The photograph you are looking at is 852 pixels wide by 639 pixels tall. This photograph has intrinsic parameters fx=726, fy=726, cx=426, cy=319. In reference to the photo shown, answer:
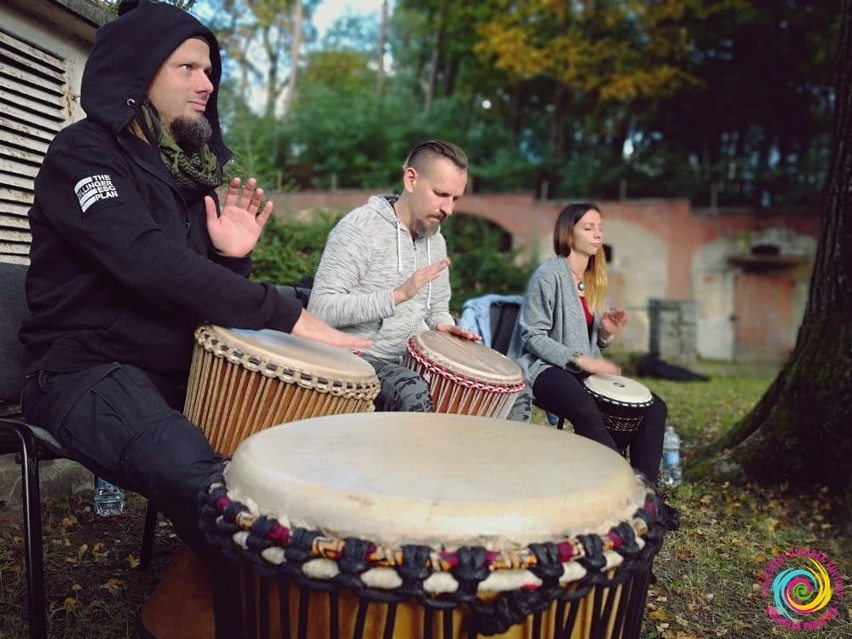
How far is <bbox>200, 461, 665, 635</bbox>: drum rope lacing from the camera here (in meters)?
Result: 1.06

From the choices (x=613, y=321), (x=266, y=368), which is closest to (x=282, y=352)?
(x=266, y=368)

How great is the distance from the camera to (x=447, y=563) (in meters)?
1.06

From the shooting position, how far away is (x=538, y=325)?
3619 mm

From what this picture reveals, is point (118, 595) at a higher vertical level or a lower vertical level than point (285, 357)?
lower

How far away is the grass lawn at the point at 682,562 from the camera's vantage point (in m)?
2.39

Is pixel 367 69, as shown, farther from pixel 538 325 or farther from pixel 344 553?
pixel 344 553

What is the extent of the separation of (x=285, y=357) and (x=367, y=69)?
31.1 metres

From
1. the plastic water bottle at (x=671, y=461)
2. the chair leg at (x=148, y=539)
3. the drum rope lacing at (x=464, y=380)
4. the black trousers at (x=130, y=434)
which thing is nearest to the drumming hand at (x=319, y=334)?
the black trousers at (x=130, y=434)

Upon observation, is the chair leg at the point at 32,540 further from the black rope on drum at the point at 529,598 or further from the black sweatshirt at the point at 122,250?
the black rope on drum at the point at 529,598

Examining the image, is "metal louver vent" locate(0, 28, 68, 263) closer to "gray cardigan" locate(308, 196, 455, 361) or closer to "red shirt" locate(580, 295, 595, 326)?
"gray cardigan" locate(308, 196, 455, 361)

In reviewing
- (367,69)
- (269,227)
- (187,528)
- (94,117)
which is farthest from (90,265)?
(367,69)

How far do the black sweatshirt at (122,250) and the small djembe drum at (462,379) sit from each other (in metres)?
0.90

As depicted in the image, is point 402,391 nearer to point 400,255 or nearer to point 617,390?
point 400,255

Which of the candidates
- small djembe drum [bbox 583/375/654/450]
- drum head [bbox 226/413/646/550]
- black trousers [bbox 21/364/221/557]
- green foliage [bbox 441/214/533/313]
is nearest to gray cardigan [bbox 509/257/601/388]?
small djembe drum [bbox 583/375/654/450]
